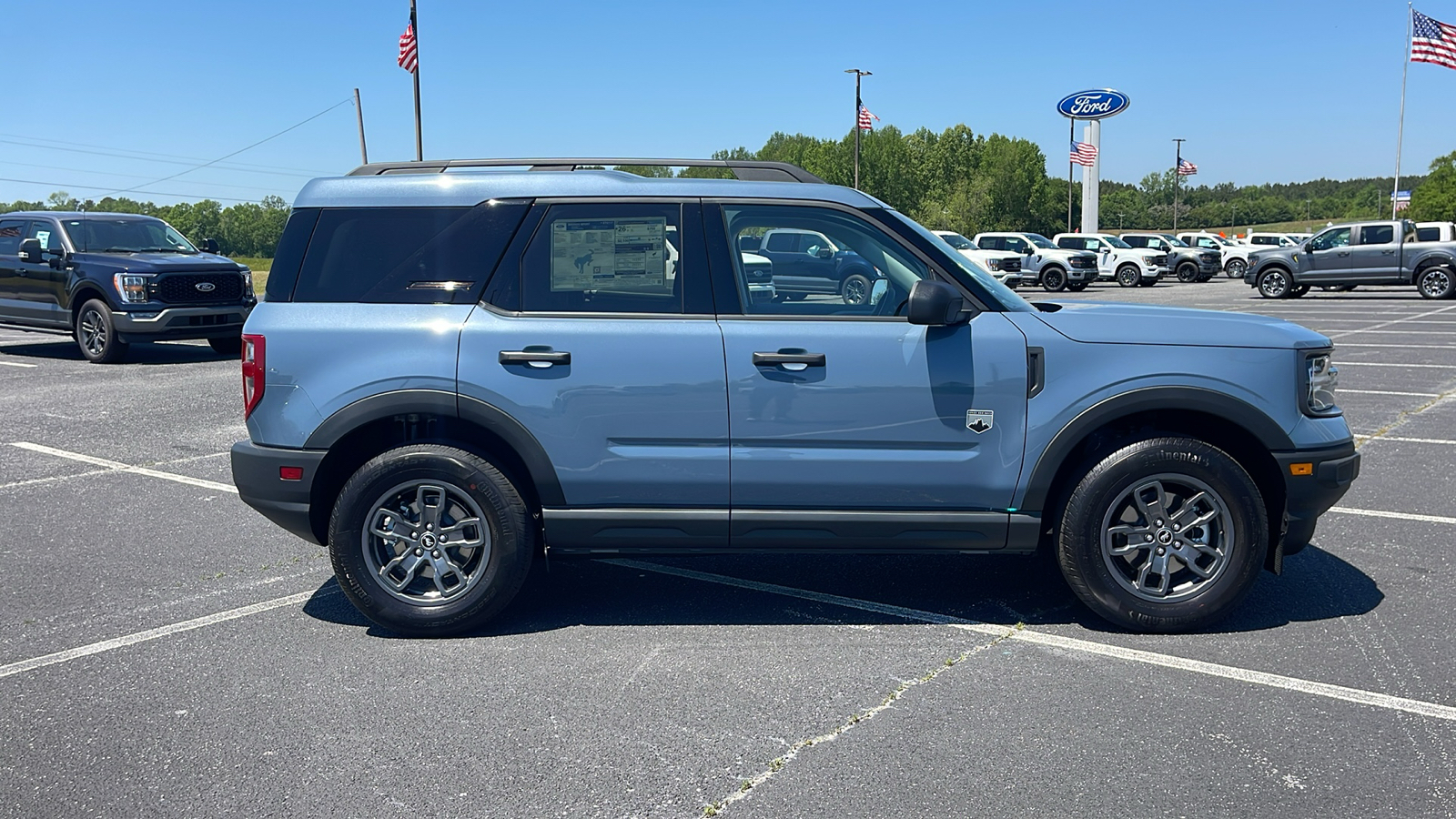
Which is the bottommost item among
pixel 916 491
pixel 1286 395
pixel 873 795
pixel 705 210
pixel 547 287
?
pixel 873 795

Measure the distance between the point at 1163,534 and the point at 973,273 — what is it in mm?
1299

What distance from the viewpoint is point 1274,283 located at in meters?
28.2

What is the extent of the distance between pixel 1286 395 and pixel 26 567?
5.87 m

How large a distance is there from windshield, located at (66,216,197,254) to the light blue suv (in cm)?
1231

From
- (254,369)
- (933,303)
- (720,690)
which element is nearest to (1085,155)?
(933,303)

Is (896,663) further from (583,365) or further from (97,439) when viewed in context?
(97,439)

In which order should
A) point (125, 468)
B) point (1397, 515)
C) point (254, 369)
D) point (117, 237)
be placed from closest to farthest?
point (254, 369) < point (1397, 515) < point (125, 468) < point (117, 237)

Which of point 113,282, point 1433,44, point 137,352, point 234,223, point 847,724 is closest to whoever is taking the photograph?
point 847,724

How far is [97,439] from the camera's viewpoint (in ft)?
29.8

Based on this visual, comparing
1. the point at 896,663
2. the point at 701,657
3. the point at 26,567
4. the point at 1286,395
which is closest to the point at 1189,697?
the point at 896,663

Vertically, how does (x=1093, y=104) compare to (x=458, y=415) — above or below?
above

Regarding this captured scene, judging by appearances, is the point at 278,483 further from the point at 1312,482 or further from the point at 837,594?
the point at 1312,482

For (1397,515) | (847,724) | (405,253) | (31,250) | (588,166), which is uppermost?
(31,250)

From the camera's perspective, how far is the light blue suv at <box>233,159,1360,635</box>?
4.43m
